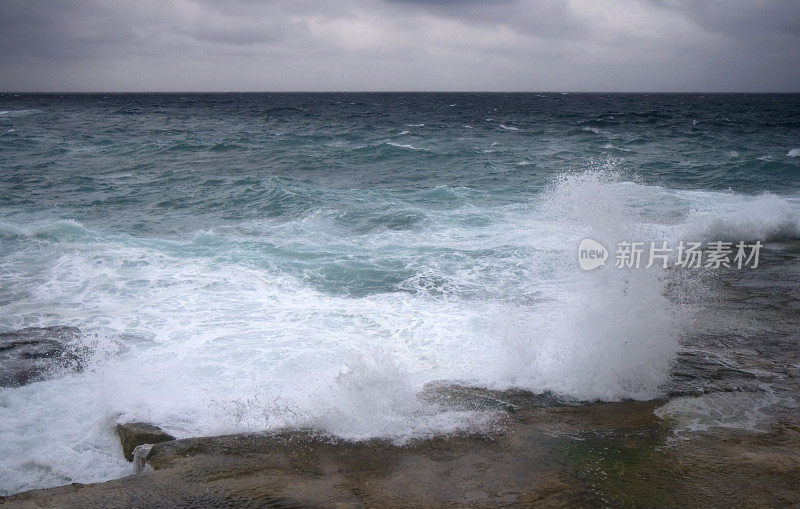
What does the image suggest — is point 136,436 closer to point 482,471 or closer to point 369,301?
point 482,471

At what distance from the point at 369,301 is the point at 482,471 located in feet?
15.1

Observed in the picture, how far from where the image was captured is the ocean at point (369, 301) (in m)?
5.37

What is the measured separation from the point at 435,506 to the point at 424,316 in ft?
13.9

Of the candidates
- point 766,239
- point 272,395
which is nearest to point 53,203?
point 272,395

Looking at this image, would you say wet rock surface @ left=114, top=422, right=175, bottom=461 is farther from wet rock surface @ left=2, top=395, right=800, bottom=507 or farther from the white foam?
wet rock surface @ left=2, top=395, right=800, bottom=507

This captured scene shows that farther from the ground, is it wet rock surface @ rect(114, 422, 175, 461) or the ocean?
the ocean

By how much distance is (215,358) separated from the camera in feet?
22.2

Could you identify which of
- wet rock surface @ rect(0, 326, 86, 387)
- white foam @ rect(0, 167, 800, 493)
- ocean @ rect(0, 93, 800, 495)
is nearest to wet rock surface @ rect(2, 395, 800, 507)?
ocean @ rect(0, 93, 800, 495)

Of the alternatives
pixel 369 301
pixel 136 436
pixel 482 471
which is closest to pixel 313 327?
pixel 369 301

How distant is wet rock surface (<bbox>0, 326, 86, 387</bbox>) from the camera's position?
6.25m

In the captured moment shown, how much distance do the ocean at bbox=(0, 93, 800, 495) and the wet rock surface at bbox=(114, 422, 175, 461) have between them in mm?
107

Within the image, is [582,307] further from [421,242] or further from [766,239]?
[766,239]

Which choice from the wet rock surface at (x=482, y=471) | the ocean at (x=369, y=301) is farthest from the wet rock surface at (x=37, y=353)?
the wet rock surface at (x=482, y=471)

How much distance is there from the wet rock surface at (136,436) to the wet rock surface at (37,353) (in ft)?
5.85
